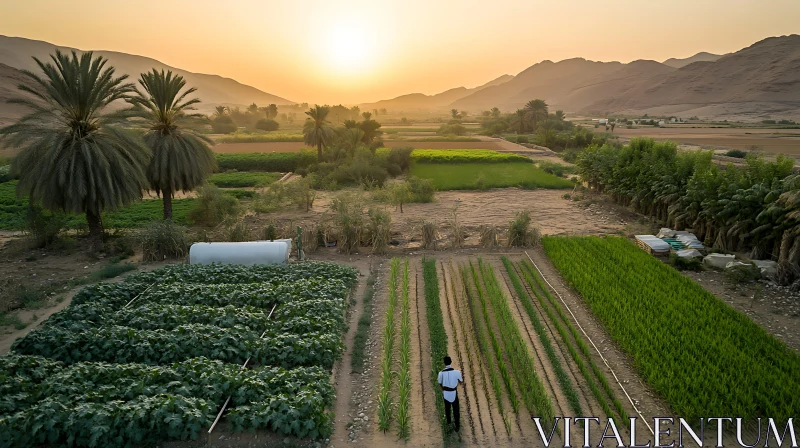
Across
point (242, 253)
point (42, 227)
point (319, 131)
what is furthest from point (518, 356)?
point (319, 131)

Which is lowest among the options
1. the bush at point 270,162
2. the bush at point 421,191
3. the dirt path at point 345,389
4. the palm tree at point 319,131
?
the dirt path at point 345,389

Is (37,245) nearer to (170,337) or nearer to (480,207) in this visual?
(170,337)

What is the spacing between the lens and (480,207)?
26.1 meters

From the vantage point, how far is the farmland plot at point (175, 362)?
23.5ft

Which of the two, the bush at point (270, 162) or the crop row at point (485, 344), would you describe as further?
the bush at point (270, 162)

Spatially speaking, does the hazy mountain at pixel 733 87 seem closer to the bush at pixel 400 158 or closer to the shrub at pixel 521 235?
the bush at pixel 400 158

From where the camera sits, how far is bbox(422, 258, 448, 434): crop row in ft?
28.5

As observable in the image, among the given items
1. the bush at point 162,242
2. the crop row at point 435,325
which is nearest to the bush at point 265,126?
the bush at point 162,242

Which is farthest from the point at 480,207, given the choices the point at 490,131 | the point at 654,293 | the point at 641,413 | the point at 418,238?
the point at 490,131

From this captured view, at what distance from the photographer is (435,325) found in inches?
452

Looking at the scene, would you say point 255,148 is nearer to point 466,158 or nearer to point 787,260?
point 466,158

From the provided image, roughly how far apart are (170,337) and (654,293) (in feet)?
38.7

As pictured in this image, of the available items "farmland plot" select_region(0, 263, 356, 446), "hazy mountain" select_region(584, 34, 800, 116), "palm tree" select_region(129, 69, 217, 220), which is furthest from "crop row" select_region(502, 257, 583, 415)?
"hazy mountain" select_region(584, 34, 800, 116)

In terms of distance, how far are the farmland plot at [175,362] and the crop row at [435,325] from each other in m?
1.96
